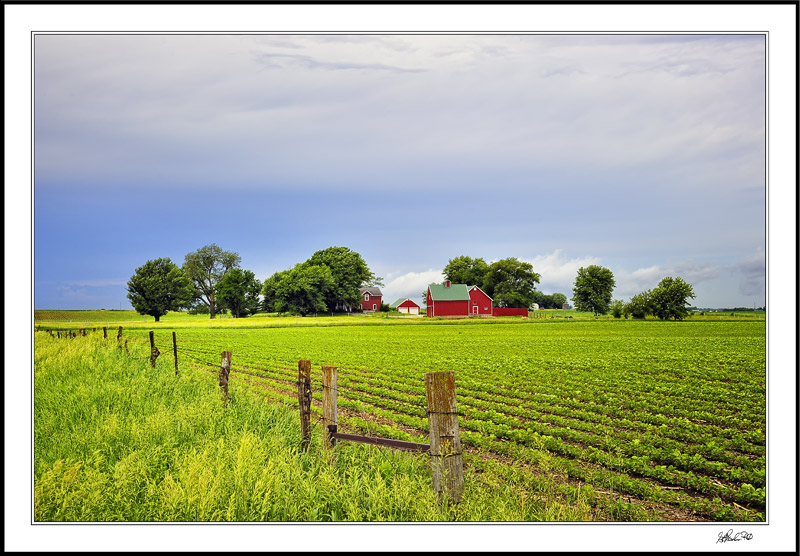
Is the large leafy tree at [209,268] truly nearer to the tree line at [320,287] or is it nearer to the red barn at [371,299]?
the tree line at [320,287]

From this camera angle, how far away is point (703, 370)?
18.8 metres

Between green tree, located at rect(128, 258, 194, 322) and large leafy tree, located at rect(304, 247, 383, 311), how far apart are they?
48.8 m

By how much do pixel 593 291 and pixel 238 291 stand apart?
42060mm

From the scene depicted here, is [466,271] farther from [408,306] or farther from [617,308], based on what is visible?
[617,308]

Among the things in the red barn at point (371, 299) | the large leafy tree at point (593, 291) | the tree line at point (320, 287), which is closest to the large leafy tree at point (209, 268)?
the tree line at point (320, 287)

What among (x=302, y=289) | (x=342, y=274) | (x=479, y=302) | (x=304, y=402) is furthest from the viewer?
(x=479, y=302)

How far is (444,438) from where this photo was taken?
464cm

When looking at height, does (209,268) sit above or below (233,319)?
above

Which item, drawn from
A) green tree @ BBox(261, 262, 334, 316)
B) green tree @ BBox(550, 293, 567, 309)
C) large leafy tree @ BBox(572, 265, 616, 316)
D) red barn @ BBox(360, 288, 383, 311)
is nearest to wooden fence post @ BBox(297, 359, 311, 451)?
large leafy tree @ BBox(572, 265, 616, 316)

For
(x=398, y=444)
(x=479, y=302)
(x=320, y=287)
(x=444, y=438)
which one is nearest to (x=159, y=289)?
(x=398, y=444)

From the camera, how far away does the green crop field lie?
17.5 feet
